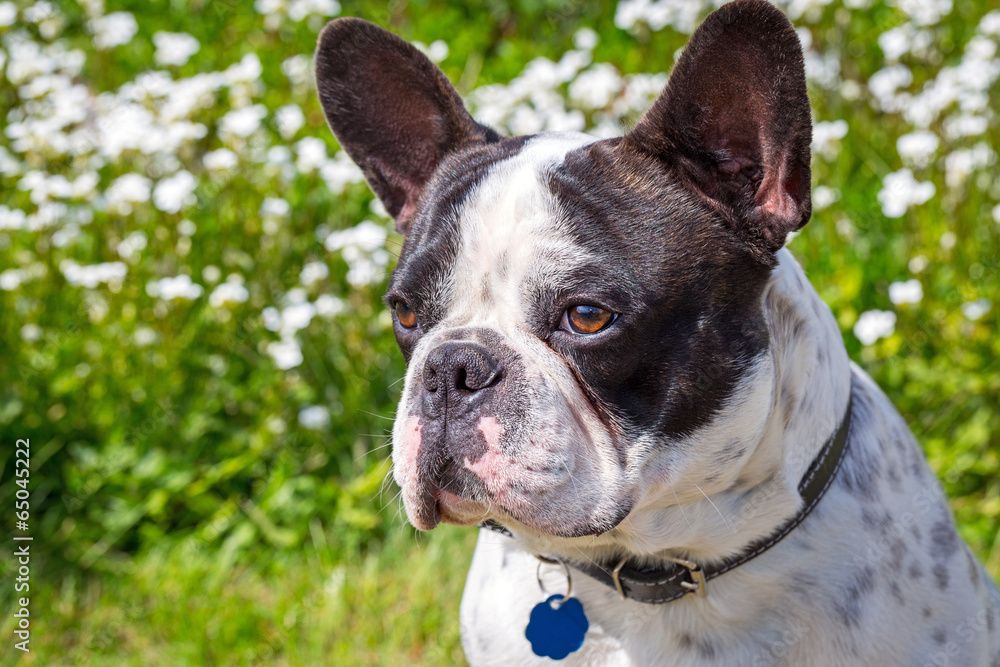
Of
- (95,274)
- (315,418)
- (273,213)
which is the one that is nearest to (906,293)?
(315,418)

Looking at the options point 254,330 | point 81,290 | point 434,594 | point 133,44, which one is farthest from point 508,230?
point 133,44

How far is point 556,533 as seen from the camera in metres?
2.13

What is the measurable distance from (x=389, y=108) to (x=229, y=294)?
5.61 feet

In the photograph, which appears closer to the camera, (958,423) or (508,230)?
(508,230)

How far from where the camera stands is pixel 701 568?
235 cm

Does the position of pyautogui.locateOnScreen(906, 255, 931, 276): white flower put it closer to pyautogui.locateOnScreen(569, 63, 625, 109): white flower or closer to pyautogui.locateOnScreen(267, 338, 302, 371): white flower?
pyautogui.locateOnScreen(569, 63, 625, 109): white flower

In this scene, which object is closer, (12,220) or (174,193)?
(174,193)

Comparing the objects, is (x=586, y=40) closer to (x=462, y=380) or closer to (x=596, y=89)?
Answer: (x=596, y=89)

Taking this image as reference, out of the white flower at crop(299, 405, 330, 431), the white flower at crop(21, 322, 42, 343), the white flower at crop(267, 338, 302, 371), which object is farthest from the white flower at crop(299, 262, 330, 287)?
the white flower at crop(21, 322, 42, 343)

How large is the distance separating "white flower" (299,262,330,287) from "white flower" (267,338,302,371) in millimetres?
346

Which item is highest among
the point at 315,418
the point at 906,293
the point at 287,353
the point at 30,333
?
the point at 906,293

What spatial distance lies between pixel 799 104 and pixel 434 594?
2.45 meters

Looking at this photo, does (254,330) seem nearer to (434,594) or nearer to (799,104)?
(434,594)

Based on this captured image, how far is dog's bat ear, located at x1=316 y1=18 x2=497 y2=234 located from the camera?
2721 millimetres
